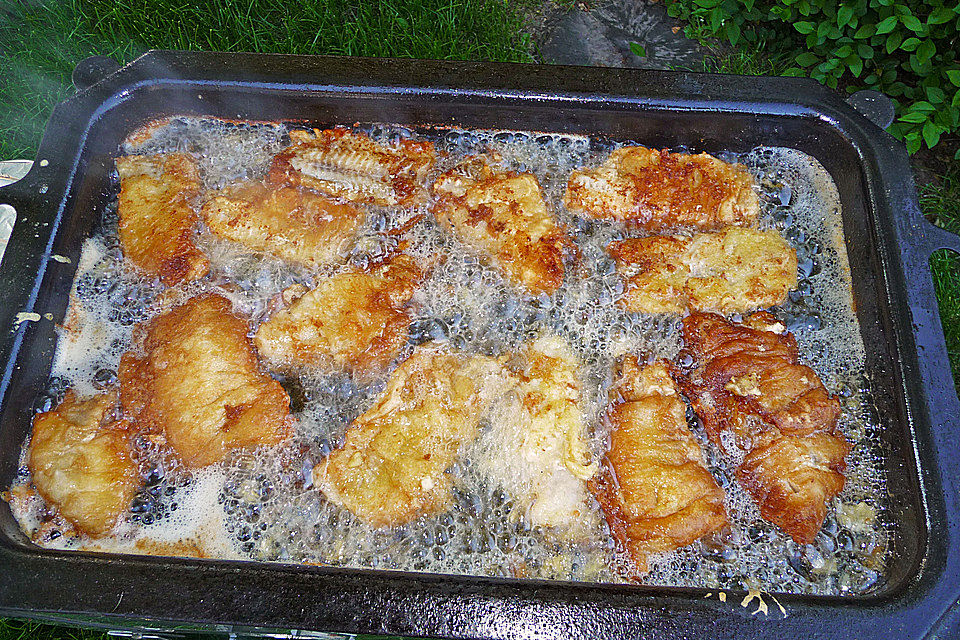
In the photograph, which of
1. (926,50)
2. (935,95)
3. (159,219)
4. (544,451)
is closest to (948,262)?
(935,95)

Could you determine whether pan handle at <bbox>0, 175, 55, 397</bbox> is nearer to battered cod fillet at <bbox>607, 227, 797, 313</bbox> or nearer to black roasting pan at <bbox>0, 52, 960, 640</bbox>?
black roasting pan at <bbox>0, 52, 960, 640</bbox>

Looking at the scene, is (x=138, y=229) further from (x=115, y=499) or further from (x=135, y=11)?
(x=135, y=11)

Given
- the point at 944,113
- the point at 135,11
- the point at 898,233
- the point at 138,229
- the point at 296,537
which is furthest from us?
the point at 135,11

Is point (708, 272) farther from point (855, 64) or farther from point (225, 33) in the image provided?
point (225, 33)

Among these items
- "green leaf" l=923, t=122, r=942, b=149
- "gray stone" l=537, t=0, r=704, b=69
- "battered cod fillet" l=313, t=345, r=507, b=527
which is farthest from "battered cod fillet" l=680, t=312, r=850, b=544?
"gray stone" l=537, t=0, r=704, b=69

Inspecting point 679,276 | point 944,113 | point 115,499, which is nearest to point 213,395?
point 115,499

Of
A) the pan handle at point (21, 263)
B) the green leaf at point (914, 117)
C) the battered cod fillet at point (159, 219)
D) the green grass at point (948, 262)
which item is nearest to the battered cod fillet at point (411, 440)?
the battered cod fillet at point (159, 219)
